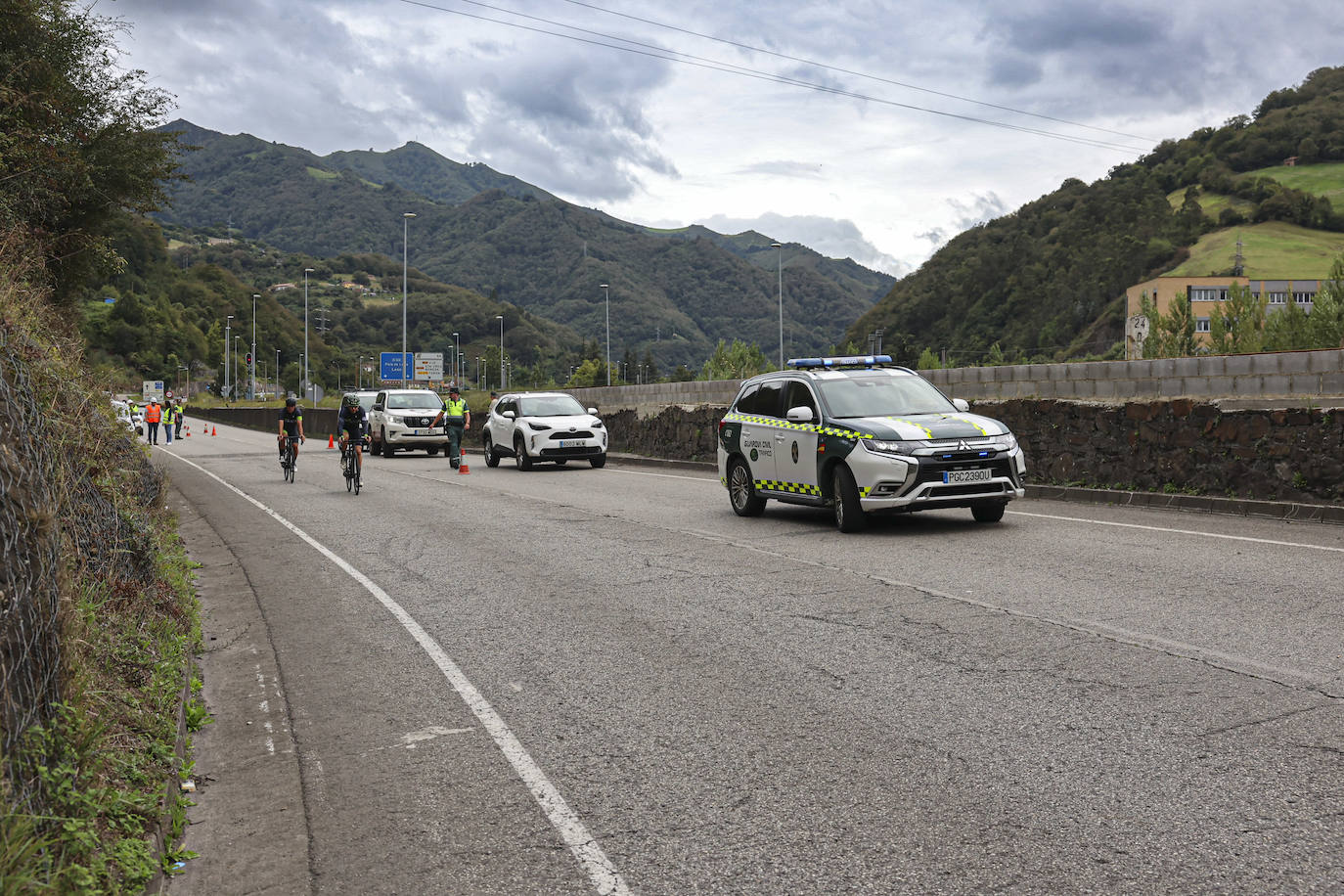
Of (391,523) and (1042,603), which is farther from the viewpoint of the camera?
(391,523)

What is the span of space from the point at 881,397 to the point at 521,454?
582 inches

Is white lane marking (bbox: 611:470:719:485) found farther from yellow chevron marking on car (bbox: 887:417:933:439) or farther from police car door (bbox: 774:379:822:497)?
yellow chevron marking on car (bbox: 887:417:933:439)

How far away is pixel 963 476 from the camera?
12.3 m

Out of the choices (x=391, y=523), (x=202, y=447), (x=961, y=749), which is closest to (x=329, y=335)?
(x=202, y=447)

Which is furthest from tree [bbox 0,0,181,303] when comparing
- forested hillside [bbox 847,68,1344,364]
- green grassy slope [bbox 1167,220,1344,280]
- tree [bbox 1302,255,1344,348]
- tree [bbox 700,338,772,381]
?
green grassy slope [bbox 1167,220,1344,280]

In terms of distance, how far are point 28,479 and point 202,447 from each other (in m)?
41.3

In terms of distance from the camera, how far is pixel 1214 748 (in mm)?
4930

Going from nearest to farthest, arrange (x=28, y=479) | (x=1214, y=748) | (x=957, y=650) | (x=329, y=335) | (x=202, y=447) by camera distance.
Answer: (x=28, y=479) → (x=1214, y=748) → (x=957, y=650) → (x=202, y=447) → (x=329, y=335)

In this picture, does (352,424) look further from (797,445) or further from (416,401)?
(416,401)

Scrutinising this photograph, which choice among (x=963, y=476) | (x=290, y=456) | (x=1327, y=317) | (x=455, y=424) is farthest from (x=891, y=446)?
(x=1327, y=317)

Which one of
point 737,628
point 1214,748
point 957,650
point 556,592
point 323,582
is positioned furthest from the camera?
point 323,582

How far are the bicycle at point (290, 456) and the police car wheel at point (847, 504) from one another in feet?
47.2

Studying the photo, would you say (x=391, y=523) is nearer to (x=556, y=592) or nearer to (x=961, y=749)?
(x=556, y=592)

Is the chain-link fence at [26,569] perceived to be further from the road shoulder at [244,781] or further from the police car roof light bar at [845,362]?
the police car roof light bar at [845,362]
